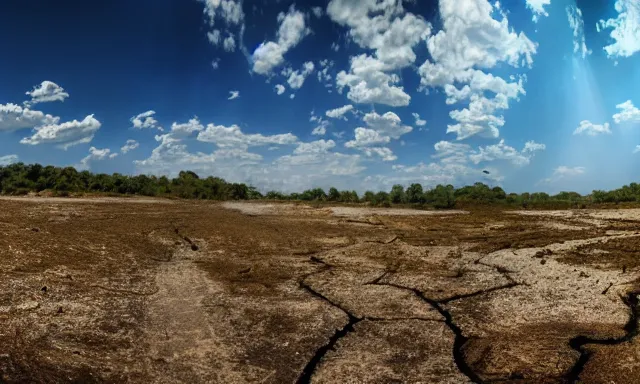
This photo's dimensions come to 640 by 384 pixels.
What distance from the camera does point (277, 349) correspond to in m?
4.90

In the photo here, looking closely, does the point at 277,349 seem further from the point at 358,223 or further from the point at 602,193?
the point at 602,193

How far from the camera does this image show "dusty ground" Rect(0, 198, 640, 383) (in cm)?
438

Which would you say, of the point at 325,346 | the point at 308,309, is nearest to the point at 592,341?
the point at 325,346

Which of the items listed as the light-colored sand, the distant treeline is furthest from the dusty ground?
the distant treeline

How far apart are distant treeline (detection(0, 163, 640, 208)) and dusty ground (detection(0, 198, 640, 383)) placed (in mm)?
14934

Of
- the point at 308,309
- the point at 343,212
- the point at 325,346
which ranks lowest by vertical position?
the point at 325,346

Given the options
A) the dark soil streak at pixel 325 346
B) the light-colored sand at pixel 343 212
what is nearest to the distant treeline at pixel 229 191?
the light-colored sand at pixel 343 212

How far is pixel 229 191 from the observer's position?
34.8 m

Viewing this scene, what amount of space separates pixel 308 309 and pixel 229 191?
1154 inches

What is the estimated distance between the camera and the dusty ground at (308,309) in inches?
172

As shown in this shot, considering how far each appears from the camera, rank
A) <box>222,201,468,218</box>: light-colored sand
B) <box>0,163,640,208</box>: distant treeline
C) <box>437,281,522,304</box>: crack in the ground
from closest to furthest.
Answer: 1. <box>437,281,522,304</box>: crack in the ground
2. <box>222,201,468,218</box>: light-colored sand
3. <box>0,163,640,208</box>: distant treeline

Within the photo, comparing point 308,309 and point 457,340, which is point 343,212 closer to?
point 308,309

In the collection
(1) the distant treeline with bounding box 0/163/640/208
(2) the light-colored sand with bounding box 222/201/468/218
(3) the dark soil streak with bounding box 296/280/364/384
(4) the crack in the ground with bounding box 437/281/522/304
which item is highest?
(1) the distant treeline with bounding box 0/163/640/208

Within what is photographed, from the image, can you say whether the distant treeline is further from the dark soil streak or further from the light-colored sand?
the dark soil streak
